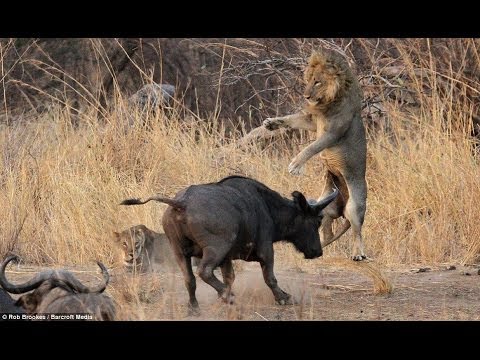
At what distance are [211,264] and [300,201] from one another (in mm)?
1577

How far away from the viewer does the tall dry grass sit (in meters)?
12.6

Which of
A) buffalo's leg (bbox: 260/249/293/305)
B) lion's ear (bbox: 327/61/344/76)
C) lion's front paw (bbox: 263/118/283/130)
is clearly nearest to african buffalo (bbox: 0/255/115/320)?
buffalo's leg (bbox: 260/249/293/305)

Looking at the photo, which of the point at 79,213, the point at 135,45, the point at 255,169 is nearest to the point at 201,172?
the point at 255,169

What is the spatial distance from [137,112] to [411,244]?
174 inches

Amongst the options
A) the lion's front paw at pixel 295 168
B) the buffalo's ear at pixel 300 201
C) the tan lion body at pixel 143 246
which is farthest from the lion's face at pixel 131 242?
the buffalo's ear at pixel 300 201

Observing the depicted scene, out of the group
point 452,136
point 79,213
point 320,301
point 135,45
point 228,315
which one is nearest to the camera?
point 228,315

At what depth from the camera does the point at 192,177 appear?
47.2 feet

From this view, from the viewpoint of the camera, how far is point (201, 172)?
14398 mm

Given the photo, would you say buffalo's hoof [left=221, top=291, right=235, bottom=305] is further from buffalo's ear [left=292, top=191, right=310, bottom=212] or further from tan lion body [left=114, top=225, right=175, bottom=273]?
tan lion body [left=114, top=225, right=175, bottom=273]

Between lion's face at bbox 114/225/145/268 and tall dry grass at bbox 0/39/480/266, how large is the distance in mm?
367

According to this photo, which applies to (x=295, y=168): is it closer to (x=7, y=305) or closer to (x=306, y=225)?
(x=306, y=225)

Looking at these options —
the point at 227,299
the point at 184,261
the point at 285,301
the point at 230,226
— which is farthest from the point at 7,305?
the point at 285,301

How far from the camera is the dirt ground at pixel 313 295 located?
892 cm

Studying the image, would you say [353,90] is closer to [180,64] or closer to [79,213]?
[79,213]
